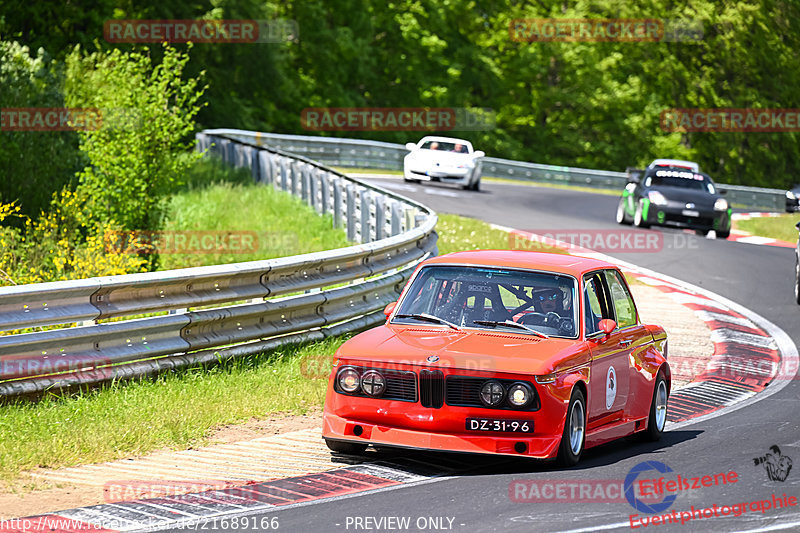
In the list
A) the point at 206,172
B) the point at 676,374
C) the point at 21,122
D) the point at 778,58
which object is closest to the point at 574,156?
the point at 778,58

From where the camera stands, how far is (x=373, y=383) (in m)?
8.05

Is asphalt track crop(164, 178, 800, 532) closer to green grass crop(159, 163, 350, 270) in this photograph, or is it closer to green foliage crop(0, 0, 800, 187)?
green grass crop(159, 163, 350, 270)

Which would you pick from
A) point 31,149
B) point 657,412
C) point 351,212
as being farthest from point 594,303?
point 31,149

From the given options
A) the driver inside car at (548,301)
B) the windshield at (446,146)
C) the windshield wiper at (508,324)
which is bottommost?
the windshield at (446,146)

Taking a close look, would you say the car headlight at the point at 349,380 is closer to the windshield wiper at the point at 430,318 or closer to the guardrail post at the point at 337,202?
the windshield wiper at the point at 430,318

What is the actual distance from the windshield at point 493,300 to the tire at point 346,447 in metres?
1.03

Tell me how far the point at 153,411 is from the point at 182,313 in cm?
130

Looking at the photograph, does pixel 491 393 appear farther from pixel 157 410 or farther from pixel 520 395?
pixel 157 410

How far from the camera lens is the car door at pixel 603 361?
855cm

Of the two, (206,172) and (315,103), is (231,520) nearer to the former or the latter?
(206,172)

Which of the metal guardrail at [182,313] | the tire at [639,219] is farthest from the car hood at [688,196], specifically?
the metal guardrail at [182,313]

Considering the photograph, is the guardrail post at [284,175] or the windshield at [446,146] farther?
the windshield at [446,146]

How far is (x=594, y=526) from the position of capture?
6.50 meters

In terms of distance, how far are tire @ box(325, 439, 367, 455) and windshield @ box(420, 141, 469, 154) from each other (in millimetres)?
28028
